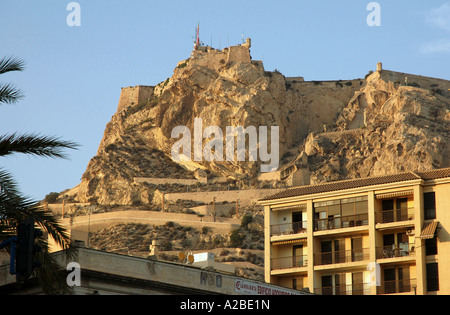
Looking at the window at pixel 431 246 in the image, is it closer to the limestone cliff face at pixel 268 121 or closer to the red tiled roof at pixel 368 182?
the red tiled roof at pixel 368 182

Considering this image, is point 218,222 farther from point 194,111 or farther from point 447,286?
point 447,286

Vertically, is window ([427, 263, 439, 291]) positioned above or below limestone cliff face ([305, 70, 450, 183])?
below

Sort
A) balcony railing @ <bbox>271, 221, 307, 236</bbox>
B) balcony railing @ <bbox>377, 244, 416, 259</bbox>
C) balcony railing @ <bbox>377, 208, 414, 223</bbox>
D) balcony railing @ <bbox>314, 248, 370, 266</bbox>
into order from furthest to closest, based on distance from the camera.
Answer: balcony railing @ <bbox>271, 221, 307, 236</bbox> → balcony railing @ <bbox>314, 248, 370, 266</bbox> → balcony railing @ <bbox>377, 208, 414, 223</bbox> → balcony railing @ <bbox>377, 244, 416, 259</bbox>

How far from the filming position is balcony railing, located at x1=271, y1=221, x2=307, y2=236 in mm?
48719

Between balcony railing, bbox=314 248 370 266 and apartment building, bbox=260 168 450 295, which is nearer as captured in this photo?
apartment building, bbox=260 168 450 295

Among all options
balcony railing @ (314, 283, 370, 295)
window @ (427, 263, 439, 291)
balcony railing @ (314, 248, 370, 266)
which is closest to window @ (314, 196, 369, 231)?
balcony railing @ (314, 248, 370, 266)

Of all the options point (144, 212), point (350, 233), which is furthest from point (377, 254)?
point (144, 212)

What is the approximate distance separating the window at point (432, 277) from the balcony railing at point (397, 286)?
0.70 metres

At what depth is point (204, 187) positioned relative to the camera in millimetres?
113812

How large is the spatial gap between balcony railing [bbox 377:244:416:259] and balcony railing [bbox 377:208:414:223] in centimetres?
129

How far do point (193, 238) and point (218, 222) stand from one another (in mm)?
3512

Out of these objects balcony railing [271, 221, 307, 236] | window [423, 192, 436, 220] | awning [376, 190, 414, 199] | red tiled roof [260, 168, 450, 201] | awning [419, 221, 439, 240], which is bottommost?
awning [419, 221, 439, 240]

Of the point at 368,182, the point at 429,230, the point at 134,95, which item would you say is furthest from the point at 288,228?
the point at 134,95

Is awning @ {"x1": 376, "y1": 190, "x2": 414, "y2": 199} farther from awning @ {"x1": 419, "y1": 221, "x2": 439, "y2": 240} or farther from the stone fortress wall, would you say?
the stone fortress wall
